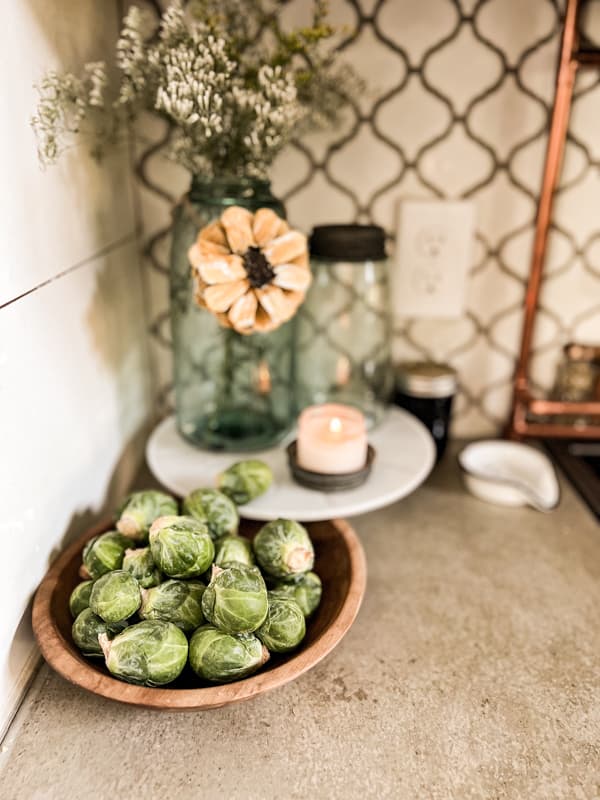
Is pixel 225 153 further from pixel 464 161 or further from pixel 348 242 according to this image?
pixel 464 161

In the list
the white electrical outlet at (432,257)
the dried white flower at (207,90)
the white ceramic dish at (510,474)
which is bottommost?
the white ceramic dish at (510,474)

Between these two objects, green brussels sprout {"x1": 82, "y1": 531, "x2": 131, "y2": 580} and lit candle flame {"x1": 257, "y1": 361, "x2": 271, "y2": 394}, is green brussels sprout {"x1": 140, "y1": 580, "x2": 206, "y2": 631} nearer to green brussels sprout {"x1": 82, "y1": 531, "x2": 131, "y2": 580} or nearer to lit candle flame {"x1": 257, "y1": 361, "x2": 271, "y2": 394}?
green brussels sprout {"x1": 82, "y1": 531, "x2": 131, "y2": 580}

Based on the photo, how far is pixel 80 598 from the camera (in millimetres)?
666

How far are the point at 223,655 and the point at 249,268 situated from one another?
0.45 meters

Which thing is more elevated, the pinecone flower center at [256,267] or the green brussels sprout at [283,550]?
the pinecone flower center at [256,267]

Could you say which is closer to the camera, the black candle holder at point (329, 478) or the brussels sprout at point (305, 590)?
the brussels sprout at point (305, 590)

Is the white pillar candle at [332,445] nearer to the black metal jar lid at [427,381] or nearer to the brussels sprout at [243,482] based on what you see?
the brussels sprout at [243,482]

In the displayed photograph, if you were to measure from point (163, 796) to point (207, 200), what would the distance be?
71 centimetres

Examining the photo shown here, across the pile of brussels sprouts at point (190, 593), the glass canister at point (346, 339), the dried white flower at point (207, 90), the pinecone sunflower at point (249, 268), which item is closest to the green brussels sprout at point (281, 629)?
the pile of brussels sprouts at point (190, 593)

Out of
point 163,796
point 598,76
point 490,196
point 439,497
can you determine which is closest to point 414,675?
point 163,796

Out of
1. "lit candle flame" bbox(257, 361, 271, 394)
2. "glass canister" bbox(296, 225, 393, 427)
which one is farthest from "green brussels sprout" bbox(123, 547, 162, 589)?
"glass canister" bbox(296, 225, 393, 427)

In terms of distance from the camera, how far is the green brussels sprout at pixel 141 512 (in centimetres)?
73

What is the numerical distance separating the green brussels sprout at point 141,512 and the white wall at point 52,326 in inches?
3.6

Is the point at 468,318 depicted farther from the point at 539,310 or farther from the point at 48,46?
the point at 48,46
